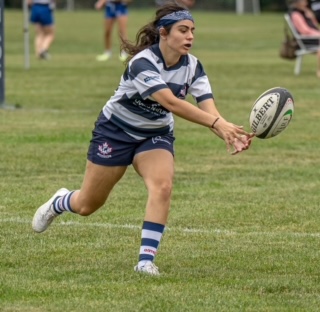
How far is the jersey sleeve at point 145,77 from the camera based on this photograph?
731 cm

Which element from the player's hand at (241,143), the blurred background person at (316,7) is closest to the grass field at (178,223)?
the player's hand at (241,143)

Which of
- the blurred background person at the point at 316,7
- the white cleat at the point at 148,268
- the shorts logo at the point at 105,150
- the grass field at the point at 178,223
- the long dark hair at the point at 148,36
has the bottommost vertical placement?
the blurred background person at the point at 316,7

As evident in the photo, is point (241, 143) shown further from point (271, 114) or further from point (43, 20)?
point (43, 20)

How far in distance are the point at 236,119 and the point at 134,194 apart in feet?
18.9

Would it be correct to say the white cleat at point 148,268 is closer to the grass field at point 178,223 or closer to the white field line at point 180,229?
the grass field at point 178,223

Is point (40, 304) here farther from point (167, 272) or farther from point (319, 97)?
point (319, 97)

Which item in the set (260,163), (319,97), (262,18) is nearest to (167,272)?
(260,163)

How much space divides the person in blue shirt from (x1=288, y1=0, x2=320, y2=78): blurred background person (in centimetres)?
1616

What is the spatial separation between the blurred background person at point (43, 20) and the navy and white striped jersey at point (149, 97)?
20188 millimetres

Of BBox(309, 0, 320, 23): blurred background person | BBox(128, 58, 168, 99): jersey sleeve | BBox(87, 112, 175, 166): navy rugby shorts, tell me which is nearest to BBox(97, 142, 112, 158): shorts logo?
BBox(87, 112, 175, 166): navy rugby shorts

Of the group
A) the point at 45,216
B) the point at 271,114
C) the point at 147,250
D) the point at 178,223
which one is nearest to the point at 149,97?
the point at 271,114

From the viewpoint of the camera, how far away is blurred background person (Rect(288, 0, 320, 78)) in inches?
926

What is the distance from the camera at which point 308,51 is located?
23.1m

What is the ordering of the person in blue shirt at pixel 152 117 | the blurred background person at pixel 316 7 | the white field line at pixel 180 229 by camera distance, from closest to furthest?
1. the person in blue shirt at pixel 152 117
2. the white field line at pixel 180 229
3. the blurred background person at pixel 316 7
